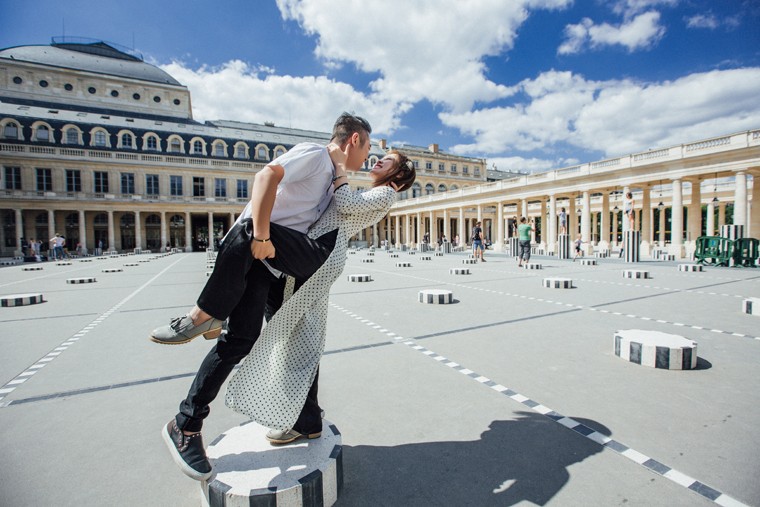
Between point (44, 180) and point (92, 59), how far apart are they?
25061mm

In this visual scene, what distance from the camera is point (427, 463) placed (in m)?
2.17

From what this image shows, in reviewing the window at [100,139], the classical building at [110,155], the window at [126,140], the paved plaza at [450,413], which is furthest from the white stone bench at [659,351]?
the window at [100,139]

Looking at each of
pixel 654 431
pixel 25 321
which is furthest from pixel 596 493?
pixel 25 321

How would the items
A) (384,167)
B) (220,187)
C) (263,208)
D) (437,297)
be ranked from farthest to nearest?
(220,187) → (437,297) → (384,167) → (263,208)

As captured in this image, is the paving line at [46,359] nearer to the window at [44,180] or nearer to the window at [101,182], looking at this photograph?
the window at [101,182]

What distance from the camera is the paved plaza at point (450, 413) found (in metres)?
1.95

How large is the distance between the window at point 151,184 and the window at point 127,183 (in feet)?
4.99

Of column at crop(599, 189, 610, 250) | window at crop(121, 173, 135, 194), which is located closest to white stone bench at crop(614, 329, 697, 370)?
column at crop(599, 189, 610, 250)

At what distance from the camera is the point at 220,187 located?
52.5 meters

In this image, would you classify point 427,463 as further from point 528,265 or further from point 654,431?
point 528,265

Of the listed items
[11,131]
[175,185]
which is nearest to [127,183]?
[175,185]

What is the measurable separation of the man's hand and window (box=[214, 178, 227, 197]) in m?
55.9

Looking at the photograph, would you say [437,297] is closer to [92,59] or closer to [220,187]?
[220,187]

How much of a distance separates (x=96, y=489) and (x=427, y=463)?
1816 mm
